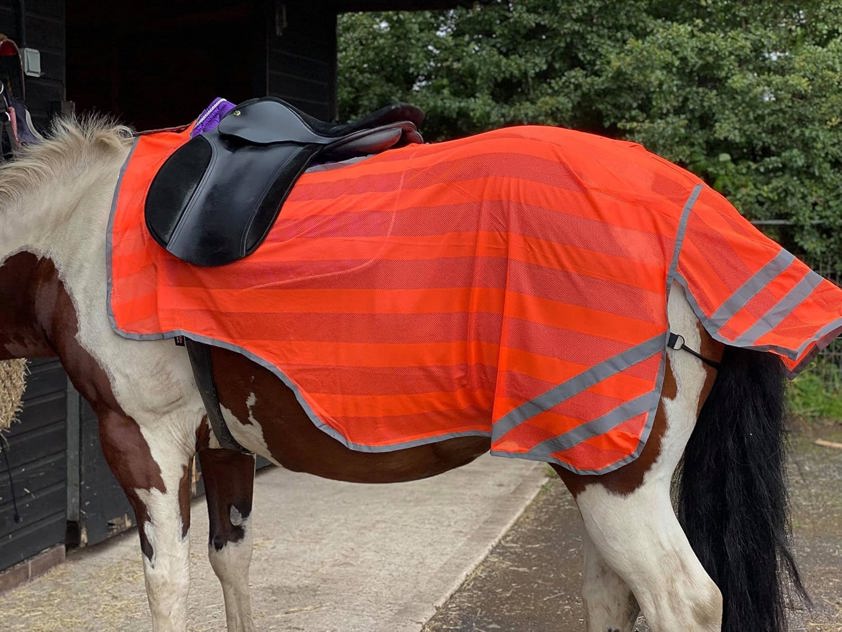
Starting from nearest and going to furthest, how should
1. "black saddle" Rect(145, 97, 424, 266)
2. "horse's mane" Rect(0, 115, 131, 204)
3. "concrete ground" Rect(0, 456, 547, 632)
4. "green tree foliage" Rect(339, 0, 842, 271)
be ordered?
"black saddle" Rect(145, 97, 424, 266), "horse's mane" Rect(0, 115, 131, 204), "concrete ground" Rect(0, 456, 547, 632), "green tree foliage" Rect(339, 0, 842, 271)

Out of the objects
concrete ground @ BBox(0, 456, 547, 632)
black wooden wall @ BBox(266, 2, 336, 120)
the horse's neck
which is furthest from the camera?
black wooden wall @ BBox(266, 2, 336, 120)

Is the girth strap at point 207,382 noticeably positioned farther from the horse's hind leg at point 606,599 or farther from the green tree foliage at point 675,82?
the green tree foliage at point 675,82

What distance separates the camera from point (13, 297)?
2328 millimetres

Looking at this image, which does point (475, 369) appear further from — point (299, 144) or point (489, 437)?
point (299, 144)

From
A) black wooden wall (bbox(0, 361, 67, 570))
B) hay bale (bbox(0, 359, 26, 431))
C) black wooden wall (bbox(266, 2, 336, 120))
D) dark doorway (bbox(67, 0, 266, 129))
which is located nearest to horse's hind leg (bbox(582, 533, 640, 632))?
hay bale (bbox(0, 359, 26, 431))

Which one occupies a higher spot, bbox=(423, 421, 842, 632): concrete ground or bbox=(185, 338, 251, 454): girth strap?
bbox=(185, 338, 251, 454): girth strap

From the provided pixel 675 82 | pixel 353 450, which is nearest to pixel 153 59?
pixel 675 82

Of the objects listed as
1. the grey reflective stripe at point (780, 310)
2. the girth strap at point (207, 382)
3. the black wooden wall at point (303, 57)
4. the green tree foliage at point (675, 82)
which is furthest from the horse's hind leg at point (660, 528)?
the green tree foliage at point (675, 82)

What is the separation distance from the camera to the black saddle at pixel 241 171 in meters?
2.02

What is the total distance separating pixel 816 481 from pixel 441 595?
299 cm

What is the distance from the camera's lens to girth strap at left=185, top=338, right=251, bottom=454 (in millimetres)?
2080

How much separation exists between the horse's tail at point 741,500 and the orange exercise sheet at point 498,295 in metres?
0.20

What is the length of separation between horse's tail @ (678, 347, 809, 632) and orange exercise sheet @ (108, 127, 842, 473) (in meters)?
0.20

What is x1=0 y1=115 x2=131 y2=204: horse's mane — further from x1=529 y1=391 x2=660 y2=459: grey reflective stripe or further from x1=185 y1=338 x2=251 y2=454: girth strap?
x1=529 y1=391 x2=660 y2=459: grey reflective stripe
